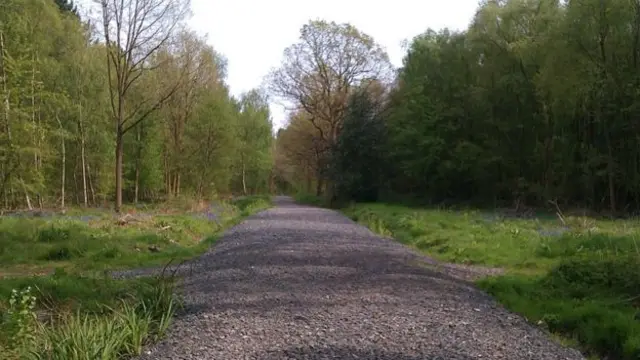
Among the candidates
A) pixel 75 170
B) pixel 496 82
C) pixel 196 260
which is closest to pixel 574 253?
pixel 196 260

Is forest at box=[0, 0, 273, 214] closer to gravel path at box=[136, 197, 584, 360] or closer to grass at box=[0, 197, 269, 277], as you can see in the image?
grass at box=[0, 197, 269, 277]

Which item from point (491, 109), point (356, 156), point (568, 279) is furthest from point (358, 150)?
point (568, 279)

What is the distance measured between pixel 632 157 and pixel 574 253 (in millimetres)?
21830

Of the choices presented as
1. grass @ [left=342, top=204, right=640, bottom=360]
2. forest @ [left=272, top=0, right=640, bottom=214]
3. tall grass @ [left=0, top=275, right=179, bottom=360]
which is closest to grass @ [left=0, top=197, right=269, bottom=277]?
tall grass @ [left=0, top=275, right=179, bottom=360]

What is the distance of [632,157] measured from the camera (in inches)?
1273

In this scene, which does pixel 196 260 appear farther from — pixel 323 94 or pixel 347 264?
pixel 323 94

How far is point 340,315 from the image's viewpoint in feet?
26.7

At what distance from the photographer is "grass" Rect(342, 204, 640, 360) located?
7731 mm

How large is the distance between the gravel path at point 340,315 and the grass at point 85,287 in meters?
0.49

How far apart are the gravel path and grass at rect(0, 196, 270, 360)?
49cm

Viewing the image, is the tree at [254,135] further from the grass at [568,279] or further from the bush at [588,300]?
the bush at [588,300]

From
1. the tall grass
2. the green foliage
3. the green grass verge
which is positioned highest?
the green foliage

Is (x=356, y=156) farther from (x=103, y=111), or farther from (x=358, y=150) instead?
(x=103, y=111)

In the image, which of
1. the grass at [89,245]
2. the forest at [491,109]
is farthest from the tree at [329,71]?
the grass at [89,245]
